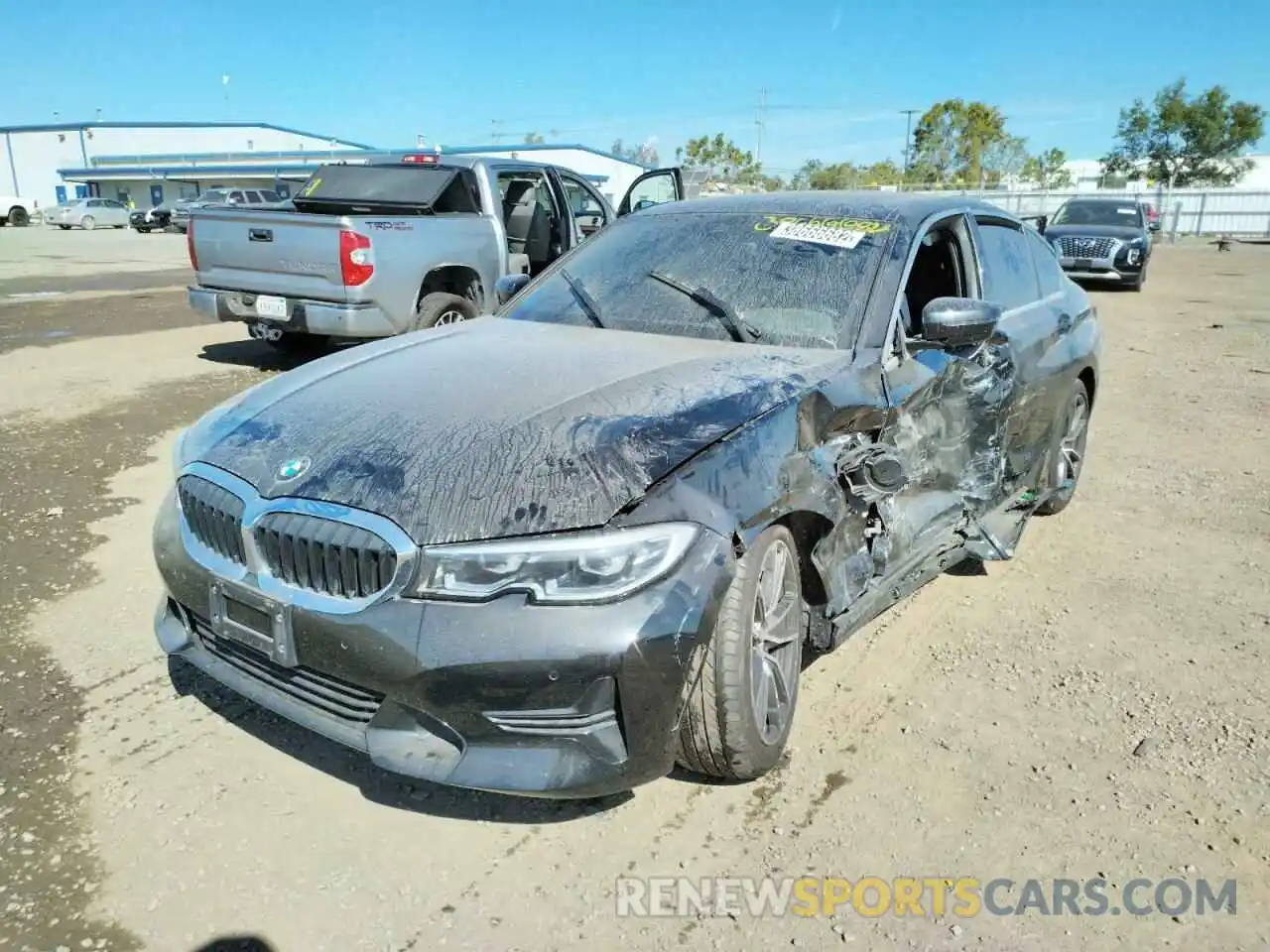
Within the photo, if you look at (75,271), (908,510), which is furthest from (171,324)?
(908,510)

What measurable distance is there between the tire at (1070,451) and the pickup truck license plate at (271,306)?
5907 millimetres

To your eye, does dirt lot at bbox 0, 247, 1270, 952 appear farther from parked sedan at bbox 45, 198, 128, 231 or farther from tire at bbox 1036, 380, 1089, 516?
parked sedan at bbox 45, 198, 128, 231

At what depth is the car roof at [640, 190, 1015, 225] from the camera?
150 inches

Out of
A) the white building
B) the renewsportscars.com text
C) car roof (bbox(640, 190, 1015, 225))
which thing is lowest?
the renewsportscars.com text

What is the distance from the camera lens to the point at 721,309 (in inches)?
139

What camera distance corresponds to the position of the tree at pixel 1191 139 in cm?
5638

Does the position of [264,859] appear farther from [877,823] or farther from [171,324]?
[171,324]

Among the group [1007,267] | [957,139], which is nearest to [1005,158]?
[957,139]

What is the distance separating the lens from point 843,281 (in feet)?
11.3

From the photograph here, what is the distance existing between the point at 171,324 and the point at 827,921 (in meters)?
→ 11.7

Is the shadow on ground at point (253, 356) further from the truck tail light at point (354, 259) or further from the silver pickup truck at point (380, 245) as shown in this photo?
the truck tail light at point (354, 259)

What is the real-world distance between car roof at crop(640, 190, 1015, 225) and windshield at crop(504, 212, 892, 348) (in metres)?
0.07

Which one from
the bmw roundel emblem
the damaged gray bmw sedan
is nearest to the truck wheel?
the damaged gray bmw sedan

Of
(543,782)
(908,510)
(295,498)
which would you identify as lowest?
(543,782)
